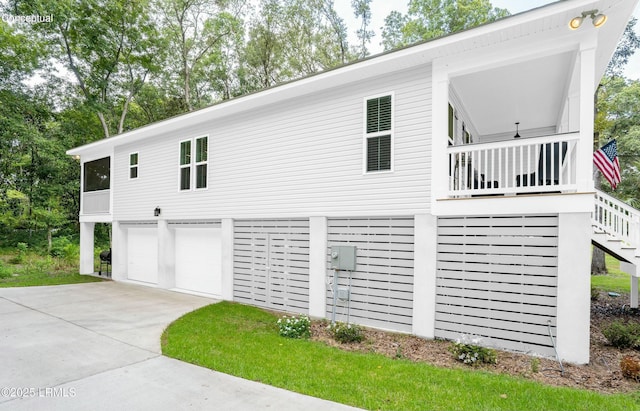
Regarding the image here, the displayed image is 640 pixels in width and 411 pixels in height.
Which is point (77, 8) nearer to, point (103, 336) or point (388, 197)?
point (103, 336)

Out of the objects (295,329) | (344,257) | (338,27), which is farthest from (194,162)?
(338,27)

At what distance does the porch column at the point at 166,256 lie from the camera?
10.1m

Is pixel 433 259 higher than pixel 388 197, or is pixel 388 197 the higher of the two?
pixel 388 197

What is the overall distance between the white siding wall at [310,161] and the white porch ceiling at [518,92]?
1506mm

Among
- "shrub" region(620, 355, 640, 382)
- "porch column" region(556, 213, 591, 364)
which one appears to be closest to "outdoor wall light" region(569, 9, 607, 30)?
"porch column" region(556, 213, 591, 364)

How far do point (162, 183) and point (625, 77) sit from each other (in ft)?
86.9

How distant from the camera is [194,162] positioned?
950 centimetres

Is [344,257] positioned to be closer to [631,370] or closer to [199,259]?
[631,370]

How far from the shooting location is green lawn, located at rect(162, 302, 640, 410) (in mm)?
3502

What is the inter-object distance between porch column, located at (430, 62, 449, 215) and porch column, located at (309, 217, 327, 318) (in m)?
2.37

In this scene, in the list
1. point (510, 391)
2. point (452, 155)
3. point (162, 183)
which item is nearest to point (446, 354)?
point (510, 391)

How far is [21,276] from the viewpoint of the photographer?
12.5 metres

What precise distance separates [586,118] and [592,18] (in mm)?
1323

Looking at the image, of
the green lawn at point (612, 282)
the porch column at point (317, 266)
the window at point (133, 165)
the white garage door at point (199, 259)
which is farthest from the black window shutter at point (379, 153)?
the green lawn at point (612, 282)
